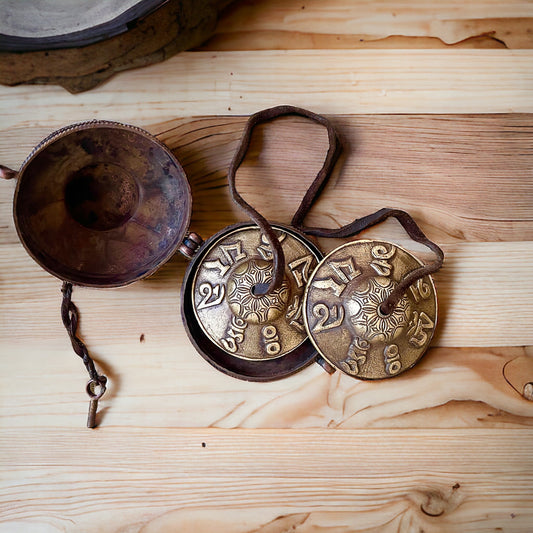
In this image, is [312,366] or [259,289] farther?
[312,366]

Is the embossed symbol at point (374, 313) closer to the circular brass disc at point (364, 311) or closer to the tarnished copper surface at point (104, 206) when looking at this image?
Result: the circular brass disc at point (364, 311)

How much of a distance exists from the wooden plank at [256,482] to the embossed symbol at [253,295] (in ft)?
1.09

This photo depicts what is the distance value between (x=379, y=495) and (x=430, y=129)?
3.13ft

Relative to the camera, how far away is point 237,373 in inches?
50.0

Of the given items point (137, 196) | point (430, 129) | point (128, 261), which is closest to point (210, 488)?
point (128, 261)

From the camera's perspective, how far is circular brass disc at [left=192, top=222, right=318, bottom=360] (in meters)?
1.20

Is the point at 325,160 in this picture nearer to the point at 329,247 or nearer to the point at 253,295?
the point at 329,247

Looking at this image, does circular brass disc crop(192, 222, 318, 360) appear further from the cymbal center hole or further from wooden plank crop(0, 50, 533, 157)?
wooden plank crop(0, 50, 533, 157)

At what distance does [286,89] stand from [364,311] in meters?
0.61

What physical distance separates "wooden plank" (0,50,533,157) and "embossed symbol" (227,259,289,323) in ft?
1.40

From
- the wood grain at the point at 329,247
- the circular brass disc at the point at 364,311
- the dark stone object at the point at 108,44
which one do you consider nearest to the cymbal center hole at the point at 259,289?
the circular brass disc at the point at 364,311

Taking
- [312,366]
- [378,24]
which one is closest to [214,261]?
[312,366]

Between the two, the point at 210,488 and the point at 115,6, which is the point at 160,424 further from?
the point at 115,6

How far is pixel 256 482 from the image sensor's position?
1.31 m
